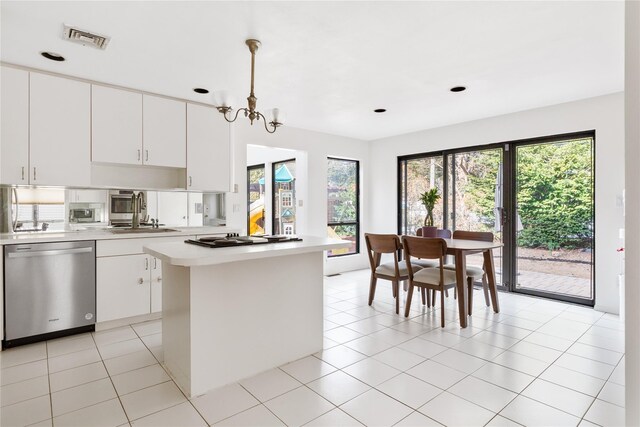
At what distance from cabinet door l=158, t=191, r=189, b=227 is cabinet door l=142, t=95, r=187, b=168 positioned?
1.31ft

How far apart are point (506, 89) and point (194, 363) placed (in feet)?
12.7

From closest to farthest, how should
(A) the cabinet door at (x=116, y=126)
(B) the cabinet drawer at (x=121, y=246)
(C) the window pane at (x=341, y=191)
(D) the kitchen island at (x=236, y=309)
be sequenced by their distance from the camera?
1. (D) the kitchen island at (x=236, y=309)
2. (B) the cabinet drawer at (x=121, y=246)
3. (A) the cabinet door at (x=116, y=126)
4. (C) the window pane at (x=341, y=191)

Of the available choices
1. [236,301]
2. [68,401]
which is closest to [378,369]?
[236,301]

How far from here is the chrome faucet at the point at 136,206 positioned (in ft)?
12.5

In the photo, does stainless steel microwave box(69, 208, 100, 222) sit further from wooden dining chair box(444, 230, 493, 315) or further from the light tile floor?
wooden dining chair box(444, 230, 493, 315)

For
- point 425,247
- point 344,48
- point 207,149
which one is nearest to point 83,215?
point 207,149

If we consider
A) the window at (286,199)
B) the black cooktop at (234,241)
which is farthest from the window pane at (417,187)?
the black cooktop at (234,241)

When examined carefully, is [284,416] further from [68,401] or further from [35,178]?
[35,178]

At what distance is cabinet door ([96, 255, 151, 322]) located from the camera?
3186 mm

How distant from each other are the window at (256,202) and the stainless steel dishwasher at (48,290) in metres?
Result: 4.54

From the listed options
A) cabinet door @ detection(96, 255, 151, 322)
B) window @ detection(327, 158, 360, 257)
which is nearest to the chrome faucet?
cabinet door @ detection(96, 255, 151, 322)

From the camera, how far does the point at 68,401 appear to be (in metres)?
2.06

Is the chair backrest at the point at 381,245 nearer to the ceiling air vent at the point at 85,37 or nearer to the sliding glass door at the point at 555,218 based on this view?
the sliding glass door at the point at 555,218

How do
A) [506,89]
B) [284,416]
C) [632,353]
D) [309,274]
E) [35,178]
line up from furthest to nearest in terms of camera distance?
1. [506,89]
2. [35,178]
3. [309,274]
4. [284,416]
5. [632,353]
